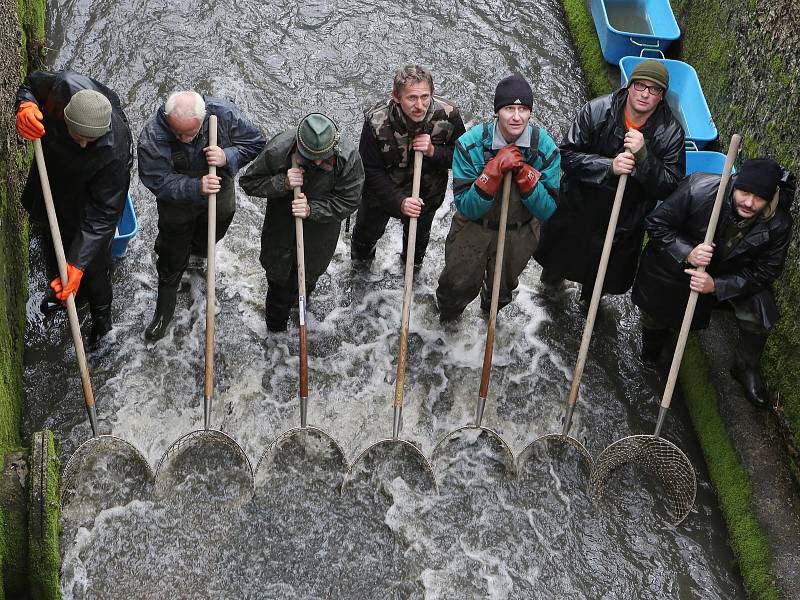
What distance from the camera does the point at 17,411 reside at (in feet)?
23.1

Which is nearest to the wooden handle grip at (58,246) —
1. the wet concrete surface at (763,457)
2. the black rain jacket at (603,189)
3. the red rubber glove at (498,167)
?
the red rubber glove at (498,167)

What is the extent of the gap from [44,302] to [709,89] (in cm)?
693

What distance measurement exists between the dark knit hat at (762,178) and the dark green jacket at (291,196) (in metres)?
2.73

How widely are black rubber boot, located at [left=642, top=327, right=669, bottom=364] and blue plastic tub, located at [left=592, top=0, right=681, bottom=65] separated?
3.97m

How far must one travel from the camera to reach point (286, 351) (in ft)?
26.2

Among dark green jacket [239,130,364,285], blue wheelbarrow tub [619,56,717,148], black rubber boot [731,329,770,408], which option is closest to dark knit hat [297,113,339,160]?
dark green jacket [239,130,364,285]

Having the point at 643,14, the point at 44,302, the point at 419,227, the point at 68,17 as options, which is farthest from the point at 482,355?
the point at 68,17

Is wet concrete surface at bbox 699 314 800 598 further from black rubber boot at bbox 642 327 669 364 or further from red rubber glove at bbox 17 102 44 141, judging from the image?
red rubber glove at bbox 17 102 44 141

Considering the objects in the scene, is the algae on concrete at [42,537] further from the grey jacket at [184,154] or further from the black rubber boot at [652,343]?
the black rubber boot at [652,343]

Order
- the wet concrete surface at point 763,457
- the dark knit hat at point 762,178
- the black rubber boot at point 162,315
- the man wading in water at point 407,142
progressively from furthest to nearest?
the black rubber boot at point 162,315 → the man wading in water at point 407,142 → the wet concrete surface at point 763,457 → the dark knit hat at point 762,178

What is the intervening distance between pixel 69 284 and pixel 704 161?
19.4ft

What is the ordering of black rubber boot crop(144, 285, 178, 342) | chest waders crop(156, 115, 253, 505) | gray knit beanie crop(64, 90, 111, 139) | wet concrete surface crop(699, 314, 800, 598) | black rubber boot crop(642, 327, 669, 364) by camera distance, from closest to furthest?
1. gray knit beanie crop(64, 90, 111, 139)
2. wet concrete surface crop(699, 314, 800, 598)
3. chest waders crop(156, 115, 253, 505)
4. black rubber boot crop(144, 285, 178, 342)
5. black rubber boot crop(642, 327, 669, 364)

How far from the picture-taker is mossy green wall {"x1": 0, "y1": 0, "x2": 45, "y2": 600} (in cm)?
582

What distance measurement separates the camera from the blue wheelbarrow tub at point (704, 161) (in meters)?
8.84
